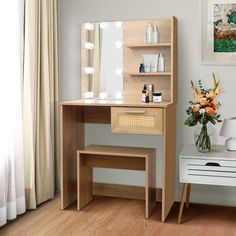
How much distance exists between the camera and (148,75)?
12.8 ft

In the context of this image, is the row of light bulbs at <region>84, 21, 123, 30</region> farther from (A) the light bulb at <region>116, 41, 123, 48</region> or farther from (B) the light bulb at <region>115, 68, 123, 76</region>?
(B) the light bulb at <region>115, 68, 123, 76</region>

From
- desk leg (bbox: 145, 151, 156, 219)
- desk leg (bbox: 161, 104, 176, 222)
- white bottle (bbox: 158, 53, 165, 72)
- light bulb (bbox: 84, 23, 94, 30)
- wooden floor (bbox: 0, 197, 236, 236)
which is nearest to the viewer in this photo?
wooden floor (bbox: 0, 197, 236, 236)

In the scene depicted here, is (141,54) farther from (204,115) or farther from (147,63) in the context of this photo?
(204,115)

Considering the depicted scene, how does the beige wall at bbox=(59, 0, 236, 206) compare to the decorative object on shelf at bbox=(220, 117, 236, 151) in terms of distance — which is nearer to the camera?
the decorative object on shelf at bbox=(220, 117, 236, 151)

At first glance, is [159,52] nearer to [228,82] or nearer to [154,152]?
[228,82]

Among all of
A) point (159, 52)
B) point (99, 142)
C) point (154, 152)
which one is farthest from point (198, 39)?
point (99, 142)

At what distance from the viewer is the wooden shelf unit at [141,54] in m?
3.79

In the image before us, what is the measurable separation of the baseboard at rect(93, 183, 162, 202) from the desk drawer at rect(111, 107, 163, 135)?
81cm

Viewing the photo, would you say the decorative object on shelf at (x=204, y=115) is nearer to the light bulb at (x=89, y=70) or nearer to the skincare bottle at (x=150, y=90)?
the skincare bottle at (x=150, y=90)

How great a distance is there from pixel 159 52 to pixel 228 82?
658mm

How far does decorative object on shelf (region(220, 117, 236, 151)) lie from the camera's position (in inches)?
134

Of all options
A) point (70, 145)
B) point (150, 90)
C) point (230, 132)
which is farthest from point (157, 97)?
point (70, 145)

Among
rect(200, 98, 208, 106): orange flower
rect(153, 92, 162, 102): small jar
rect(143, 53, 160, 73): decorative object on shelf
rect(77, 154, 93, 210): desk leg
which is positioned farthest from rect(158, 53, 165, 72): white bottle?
rect(77, 154, 93, 210): desk leg

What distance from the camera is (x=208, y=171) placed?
3330 millimetres
